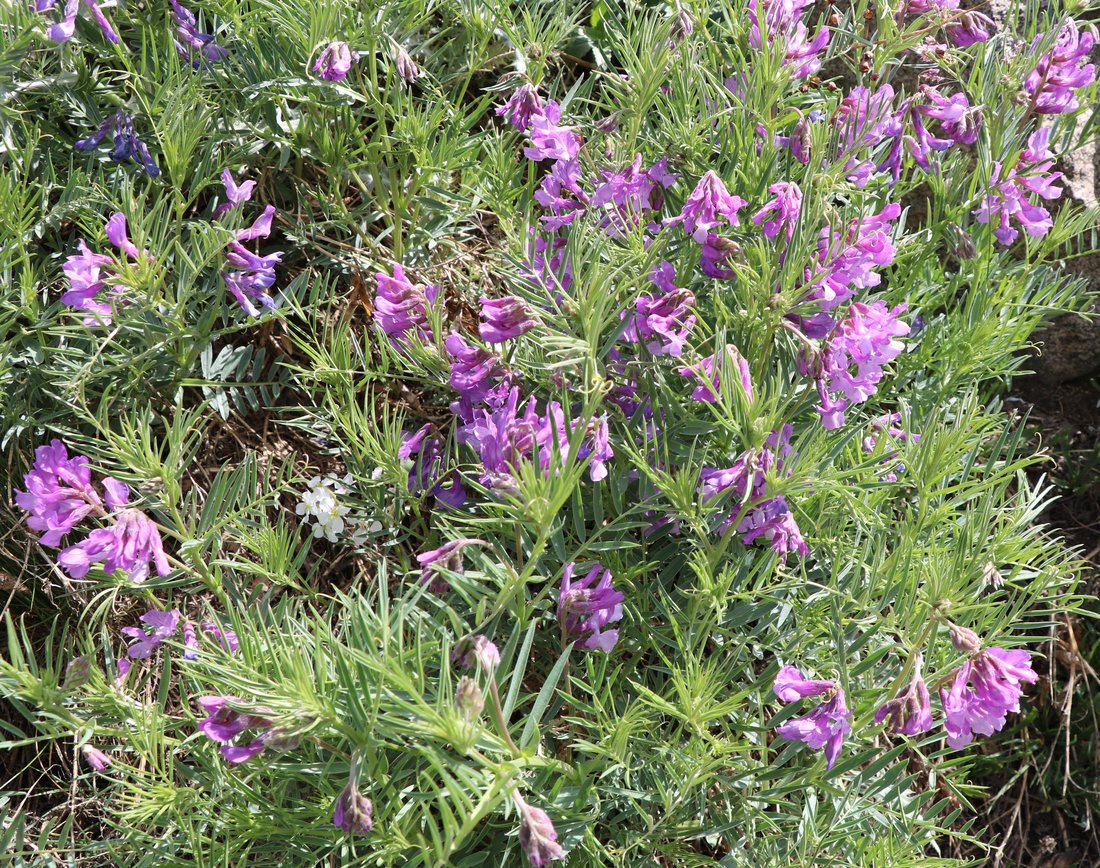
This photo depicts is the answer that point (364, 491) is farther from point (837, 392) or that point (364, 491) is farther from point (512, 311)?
point (837, 392)

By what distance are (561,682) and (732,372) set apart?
726 millimetres

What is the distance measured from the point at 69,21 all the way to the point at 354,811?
1.84 metres

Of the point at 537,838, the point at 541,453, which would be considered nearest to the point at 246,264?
the point at 541,453

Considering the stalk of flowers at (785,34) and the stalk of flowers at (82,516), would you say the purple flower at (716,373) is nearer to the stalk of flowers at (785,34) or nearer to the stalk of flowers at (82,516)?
the stalk of flowers at (785,34)

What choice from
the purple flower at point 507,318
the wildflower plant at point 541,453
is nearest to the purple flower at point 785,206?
the wildflower plant at point 541,453

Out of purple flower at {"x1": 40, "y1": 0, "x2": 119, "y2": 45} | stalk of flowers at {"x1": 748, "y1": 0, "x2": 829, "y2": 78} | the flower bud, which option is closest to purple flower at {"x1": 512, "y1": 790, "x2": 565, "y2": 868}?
the flower bud

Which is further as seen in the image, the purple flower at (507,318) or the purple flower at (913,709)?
the purple flower at (507,318)

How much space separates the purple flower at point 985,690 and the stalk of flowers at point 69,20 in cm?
218

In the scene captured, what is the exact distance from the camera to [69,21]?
7.43 ft

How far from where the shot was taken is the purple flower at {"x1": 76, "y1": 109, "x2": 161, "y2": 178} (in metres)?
2.37

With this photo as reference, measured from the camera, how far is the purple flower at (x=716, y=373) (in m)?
1.68

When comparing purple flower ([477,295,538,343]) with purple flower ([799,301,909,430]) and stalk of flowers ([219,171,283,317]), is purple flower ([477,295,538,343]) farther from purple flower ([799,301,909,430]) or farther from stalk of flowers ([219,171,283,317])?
stalk of flowers ([219,171,283,317])

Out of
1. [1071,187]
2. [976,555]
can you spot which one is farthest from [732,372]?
[1071,187]

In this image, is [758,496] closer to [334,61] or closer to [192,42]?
[334,61]
